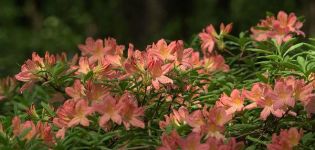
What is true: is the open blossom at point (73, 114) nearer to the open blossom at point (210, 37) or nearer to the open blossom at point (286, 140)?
the open blossom at point (286, 140)

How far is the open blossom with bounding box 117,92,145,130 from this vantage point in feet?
5.46

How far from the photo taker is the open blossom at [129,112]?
1664 millimetres

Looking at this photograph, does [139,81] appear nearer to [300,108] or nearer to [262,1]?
[300,108]

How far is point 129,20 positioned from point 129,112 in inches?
188

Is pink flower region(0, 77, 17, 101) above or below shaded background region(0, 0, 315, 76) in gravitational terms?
below

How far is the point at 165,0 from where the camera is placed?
6.38m

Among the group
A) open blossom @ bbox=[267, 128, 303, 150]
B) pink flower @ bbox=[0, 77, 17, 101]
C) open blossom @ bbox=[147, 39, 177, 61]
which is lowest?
open blossom @ bbox=[267, 128, 303, 150]

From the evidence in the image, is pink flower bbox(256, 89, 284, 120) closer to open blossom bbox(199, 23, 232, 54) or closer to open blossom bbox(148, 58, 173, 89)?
open blossom bbox(148, 58, 173, 89)

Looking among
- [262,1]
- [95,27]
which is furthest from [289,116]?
[95,27]

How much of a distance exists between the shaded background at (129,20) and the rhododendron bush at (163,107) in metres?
3.41

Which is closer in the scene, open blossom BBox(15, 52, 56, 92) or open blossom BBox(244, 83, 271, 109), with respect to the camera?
open blossom BBox(244, 83, 271, 109)

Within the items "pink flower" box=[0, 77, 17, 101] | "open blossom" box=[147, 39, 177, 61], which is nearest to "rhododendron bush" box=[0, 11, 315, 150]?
"open blossom" box=[147, 39, 177, 61]

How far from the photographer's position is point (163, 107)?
1901mm

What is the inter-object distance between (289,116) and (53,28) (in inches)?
195
